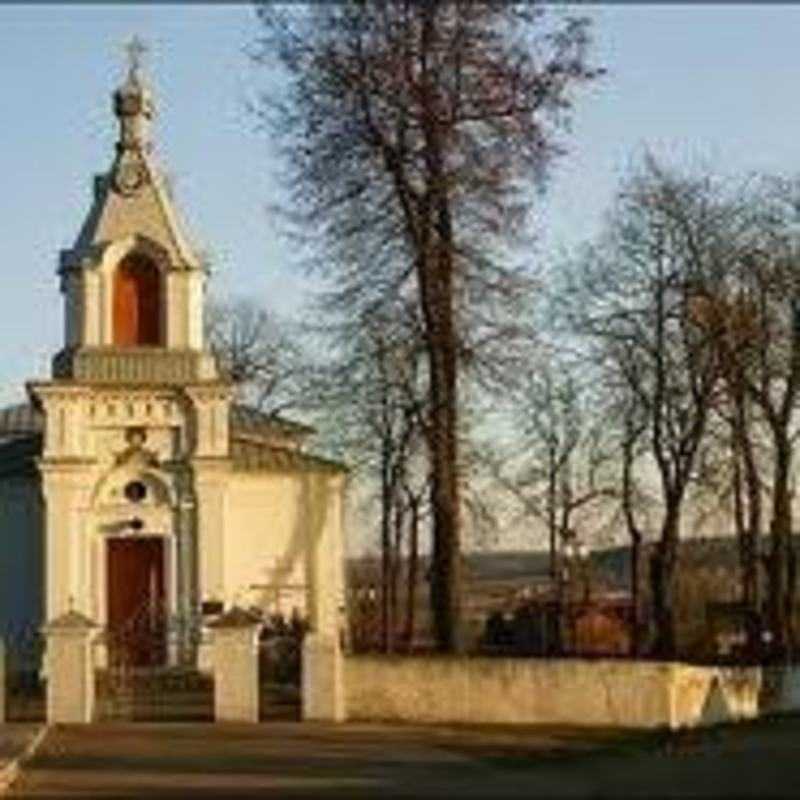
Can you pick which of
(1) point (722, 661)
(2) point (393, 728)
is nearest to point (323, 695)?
(2) point (393, 728)

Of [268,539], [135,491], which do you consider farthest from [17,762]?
[268,539]

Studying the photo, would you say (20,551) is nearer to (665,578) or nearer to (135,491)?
(135,491)

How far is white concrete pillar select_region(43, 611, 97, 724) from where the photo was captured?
3881 centimetres

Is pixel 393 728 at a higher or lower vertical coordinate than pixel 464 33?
lower

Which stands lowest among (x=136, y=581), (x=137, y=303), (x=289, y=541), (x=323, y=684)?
(x=323, y=684)

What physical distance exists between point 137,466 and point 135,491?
1.82ft

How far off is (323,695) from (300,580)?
40.7 feet

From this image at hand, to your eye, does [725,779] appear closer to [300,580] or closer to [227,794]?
[227,794]

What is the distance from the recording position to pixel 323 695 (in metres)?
38.9

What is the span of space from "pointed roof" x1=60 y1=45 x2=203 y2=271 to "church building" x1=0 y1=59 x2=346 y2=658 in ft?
0.12

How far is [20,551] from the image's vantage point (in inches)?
1982

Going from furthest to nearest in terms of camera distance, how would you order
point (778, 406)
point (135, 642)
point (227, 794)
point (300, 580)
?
point (778, 406) → point (300, 580) → point (135, 642) → point (227, 794)

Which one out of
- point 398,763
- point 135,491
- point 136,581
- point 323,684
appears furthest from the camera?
point 135,491

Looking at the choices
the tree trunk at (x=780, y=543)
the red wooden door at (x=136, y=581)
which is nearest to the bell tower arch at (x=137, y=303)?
the red wooden door at (x=136, y=581)
